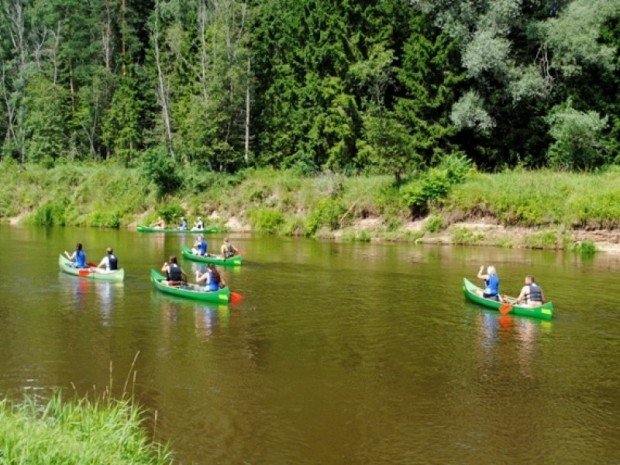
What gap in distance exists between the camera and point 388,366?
53.3 feet

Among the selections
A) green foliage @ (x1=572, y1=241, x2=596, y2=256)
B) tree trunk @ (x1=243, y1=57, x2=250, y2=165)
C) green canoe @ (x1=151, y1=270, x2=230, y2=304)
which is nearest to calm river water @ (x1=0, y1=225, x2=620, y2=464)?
green canoe @ (x1=151, y1=270, x2=230, y2=304)

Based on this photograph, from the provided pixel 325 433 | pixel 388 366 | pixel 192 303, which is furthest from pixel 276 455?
pixel 192 303

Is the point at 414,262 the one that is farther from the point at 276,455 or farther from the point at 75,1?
the point at 75,1

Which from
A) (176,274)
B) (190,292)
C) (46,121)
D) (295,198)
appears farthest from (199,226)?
(46,121)

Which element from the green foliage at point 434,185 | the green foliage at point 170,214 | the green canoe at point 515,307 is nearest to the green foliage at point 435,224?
the green foliage at point 434,185

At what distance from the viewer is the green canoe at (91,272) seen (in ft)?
89.8

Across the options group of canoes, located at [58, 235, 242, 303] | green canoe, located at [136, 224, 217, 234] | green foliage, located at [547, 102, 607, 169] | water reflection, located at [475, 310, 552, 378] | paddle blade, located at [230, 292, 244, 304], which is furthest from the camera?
green canoe, located at [136, 224, 217, 234]

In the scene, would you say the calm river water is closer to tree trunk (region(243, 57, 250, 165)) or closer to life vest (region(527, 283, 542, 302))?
life vest (region(527, 283, 542, 302))

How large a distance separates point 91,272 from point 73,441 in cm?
2058

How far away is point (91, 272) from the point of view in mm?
28375

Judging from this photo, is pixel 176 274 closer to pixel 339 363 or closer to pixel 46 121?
pixel 339 363

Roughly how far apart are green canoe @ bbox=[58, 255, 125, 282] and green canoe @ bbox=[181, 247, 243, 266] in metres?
6.37

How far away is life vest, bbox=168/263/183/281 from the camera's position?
2491cm

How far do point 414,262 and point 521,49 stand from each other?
25.8 meters
